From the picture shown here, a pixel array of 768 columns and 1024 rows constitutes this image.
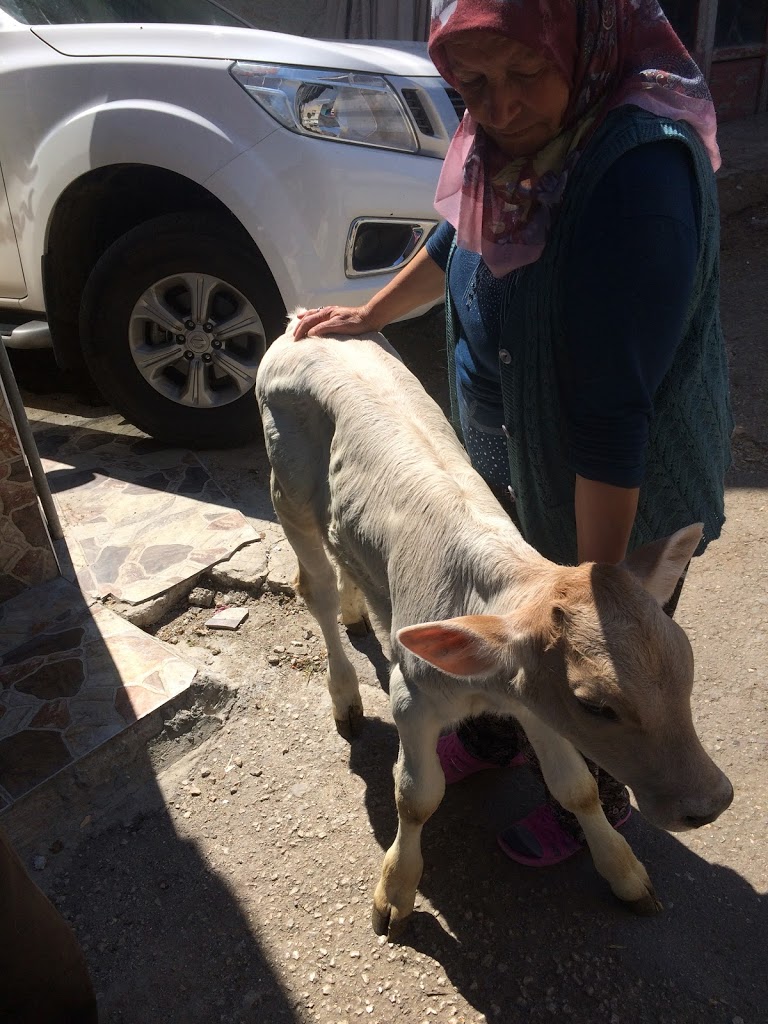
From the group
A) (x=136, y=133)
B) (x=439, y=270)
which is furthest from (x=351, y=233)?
(x=439, y=270)

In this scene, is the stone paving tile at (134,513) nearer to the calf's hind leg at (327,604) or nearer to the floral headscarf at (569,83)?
the calf's hind leg at (327,604)

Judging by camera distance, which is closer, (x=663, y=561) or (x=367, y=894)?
(x=663, y=561)

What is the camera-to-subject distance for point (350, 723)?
10.7 ft

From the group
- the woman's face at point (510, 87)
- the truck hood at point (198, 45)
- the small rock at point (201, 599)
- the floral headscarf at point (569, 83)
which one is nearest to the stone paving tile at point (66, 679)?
the small rock at point (201, 599)

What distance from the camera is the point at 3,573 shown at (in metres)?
3.85

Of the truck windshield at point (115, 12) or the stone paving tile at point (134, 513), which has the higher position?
the truck windshield at point (115, 12)

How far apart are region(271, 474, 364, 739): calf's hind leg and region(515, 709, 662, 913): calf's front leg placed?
94cm

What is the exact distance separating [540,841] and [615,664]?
1284 mm

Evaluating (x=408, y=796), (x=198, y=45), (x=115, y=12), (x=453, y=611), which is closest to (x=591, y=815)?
(x=408, y=796)

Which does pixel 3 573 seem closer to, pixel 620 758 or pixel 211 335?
pixel 211 335

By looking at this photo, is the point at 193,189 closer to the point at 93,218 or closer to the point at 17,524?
the point at 93,218

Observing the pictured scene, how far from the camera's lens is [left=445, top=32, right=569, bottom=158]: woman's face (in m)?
1.77

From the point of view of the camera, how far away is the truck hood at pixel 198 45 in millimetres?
4355

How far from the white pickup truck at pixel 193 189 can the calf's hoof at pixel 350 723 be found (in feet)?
7.08
